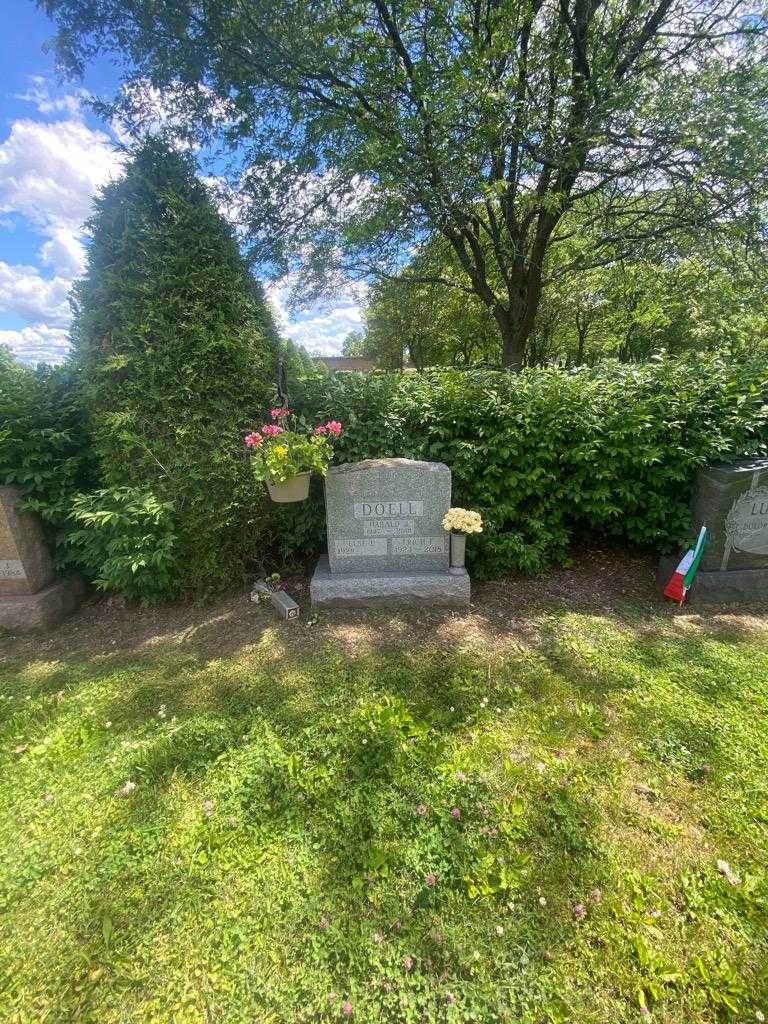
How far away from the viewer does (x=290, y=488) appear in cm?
322

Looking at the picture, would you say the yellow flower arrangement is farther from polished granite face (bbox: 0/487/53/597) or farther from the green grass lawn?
polished granite face (bbox: 0/487/53/597)

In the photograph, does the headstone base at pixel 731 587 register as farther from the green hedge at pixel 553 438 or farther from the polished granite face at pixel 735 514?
the green hedge at pixel 553 438

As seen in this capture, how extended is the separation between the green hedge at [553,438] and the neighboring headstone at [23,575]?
2.05 meters

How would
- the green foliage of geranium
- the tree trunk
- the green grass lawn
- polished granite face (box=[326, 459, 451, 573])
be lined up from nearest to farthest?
the green grass lawn → the green foliage of geranium → polished granite face (box=[326, 459, 451, 573]) → the tree trunk

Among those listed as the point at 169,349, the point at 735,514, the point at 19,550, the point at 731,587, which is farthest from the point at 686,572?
the point at 19,550

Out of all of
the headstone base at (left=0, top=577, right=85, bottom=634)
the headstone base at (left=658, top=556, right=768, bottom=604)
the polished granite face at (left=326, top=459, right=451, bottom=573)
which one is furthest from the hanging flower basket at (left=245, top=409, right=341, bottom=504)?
the headstone base at (left=658, top=556, right=768, bottom=604)

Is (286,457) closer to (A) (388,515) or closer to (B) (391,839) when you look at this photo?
(A) (388,515)

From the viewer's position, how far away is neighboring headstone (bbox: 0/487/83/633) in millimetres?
3369

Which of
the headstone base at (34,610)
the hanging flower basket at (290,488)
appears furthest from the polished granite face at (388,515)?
the headstone base at (34,610)

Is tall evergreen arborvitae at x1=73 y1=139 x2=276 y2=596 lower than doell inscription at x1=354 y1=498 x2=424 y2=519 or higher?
higher

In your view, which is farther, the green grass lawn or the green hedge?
the green hedge

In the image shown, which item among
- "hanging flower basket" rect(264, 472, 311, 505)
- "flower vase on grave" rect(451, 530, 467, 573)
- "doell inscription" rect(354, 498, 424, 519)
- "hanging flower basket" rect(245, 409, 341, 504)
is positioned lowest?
"flower vase on grave" rect(451, 530, 467, 573)

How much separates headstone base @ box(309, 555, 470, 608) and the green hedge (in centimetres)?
51

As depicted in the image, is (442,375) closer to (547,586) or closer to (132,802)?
(547,586)
